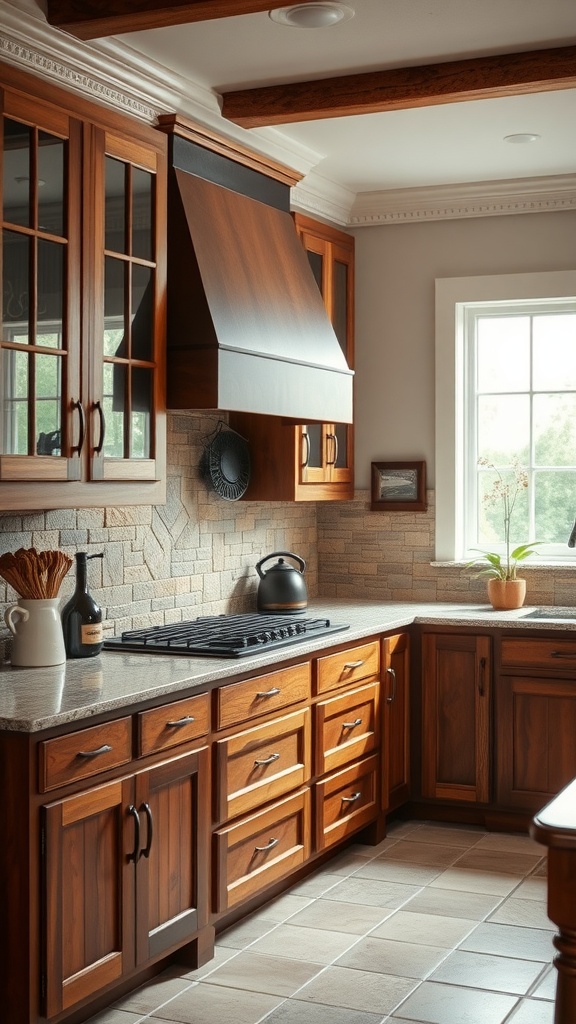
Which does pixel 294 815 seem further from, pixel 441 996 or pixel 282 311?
pixel 282 311

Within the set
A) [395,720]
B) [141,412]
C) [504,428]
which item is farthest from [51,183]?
[504,428]

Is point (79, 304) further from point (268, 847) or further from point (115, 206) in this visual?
point (268, 847)

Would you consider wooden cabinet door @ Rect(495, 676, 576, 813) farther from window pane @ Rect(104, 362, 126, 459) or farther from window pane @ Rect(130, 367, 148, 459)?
window pane @ Rect(104, 362, 126, 459)

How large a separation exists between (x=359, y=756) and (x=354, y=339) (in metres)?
2.06

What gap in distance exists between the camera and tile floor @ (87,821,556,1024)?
10.0ft

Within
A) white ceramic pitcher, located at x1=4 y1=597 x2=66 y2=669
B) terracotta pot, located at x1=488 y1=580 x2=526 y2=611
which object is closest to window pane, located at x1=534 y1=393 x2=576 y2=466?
terracotta pot, located at x1=488 y1=580 x2=526 y2=611

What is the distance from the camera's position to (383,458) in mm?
5488

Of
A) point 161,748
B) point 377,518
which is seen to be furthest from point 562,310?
point 161,748

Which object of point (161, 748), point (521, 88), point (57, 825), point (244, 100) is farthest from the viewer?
point (244, 100)

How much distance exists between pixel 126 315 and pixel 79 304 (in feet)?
0.87

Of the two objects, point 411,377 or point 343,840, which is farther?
point 411,377

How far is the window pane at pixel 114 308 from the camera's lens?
3363mm

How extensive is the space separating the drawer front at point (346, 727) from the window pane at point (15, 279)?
1.73 meters

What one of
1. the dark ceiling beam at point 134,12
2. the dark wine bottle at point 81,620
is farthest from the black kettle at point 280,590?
the dark ceiling beam at point 134,12
